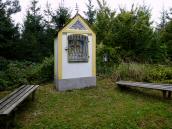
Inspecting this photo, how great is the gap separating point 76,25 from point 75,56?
1.09 meters

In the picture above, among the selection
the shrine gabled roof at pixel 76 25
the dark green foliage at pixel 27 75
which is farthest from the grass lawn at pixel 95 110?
the shrine gabled roof at pixel 76 25

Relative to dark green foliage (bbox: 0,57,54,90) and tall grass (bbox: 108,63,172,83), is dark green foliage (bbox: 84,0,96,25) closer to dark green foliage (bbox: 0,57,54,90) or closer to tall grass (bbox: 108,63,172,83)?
tall grass (bbox: 108,63,172,83)

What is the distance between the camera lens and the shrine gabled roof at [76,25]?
6816 millimetres

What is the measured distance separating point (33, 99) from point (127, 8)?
8618mm

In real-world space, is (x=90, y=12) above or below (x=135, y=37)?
above

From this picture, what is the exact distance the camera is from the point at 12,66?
29.6 feet

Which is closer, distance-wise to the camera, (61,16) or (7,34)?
(7,34)

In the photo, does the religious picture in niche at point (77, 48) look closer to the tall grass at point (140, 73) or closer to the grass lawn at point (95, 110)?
the grass lawn at point (95, 110)

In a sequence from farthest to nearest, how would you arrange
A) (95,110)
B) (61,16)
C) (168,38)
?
(61,16) < (168,38) < (95,110)

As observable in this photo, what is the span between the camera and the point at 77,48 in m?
7.44

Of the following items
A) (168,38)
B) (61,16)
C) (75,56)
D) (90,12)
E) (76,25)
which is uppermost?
(90,12)

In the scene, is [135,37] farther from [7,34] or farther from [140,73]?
[7,34]

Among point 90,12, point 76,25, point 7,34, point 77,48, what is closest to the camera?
point 76,25

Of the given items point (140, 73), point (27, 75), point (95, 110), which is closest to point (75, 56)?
point (27, 75)
